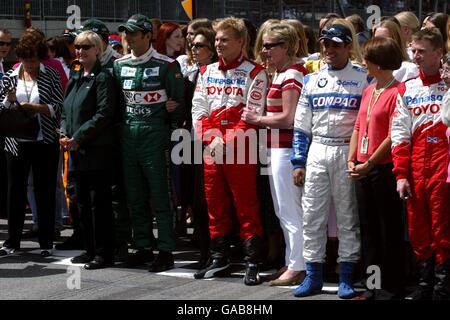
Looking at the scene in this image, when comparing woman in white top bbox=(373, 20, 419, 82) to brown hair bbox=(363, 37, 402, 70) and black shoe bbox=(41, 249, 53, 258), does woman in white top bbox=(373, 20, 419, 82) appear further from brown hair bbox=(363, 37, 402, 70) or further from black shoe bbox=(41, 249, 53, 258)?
black shoe bbox=(41, 249, 53, 258)

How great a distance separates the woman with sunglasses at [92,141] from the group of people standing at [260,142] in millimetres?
12

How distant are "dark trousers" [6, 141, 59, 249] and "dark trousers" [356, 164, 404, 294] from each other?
3.38 m

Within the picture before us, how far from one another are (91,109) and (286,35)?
1903 mm

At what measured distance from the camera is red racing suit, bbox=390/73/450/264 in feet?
20.7

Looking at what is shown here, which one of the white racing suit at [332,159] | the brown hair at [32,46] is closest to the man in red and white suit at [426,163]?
the white racing suit at [332,159]

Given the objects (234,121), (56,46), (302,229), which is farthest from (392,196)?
(56,46)

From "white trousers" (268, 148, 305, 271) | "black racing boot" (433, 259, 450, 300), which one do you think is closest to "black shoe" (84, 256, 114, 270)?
"white trousers" (268, 148, 305, 271)

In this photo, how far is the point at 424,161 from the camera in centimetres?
636

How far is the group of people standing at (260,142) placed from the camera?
644 cm

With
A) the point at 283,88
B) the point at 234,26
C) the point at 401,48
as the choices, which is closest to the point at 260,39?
the point at 234,26

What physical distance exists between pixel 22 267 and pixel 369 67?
3582 mm

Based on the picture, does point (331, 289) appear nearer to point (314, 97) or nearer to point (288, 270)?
point (288, 270)

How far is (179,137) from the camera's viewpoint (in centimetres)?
828

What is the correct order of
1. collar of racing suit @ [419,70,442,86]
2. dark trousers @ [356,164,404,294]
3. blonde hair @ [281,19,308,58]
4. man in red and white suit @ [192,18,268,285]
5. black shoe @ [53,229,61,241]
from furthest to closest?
black shoe @ [53,229,61,241]
blonde hair @ [281,19,308,58]
man in red and white suit @ [192,18,268,285]
dark trousers @ [356,164,404,294]
collar of racing suit @ [419,70,442,86]
